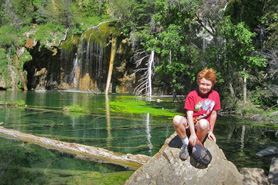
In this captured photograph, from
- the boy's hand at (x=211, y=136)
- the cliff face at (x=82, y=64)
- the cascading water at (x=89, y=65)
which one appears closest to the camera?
the boy's hand at (x=211, y=136)

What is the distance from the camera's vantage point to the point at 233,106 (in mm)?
15625

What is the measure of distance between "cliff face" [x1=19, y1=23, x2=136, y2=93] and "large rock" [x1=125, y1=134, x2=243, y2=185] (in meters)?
27.8

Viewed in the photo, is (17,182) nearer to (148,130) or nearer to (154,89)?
(148,130)

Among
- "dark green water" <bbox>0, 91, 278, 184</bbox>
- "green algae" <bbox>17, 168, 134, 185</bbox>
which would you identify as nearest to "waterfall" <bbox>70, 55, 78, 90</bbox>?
"dark green water" <bbox>0, 91, 278, 184</bbox>

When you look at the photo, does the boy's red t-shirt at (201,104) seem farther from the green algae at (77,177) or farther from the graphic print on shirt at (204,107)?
the green algae at (77,177)

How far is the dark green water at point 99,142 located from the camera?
18.6 feet

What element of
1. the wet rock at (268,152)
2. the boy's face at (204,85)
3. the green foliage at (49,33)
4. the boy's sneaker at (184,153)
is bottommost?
the wet rock at (268,152)

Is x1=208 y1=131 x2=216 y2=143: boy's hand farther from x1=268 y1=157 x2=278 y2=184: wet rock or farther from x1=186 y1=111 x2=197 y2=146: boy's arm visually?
x1=268 y1=157 x2=278 y2=184: wet rock

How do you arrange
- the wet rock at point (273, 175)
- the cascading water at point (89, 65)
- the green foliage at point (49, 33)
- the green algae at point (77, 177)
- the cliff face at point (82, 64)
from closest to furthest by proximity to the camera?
the wet rock at point (273, 175), the green algae at point (77, 177), the cliff face at point (82, 64), the cascading water at point (89, 65), the green foliage at point (49, 33)

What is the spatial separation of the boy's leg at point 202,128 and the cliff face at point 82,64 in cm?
2780

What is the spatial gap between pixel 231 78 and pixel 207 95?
448 inches

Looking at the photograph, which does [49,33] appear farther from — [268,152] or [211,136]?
[211,136]

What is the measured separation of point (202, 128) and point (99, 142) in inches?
182

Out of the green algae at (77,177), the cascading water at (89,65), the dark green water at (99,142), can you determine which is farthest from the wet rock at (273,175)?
the cascading water at (89,65)
